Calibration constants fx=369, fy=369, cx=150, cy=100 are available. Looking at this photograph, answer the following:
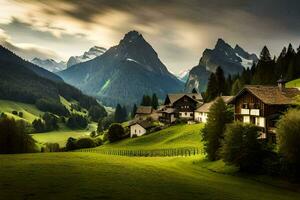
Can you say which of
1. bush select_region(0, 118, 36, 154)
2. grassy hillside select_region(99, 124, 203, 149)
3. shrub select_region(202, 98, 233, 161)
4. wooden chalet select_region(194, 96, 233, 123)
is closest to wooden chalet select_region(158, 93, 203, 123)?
wooden chalet select_region(194, 96, 233, 123)

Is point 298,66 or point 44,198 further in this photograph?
point 298,66

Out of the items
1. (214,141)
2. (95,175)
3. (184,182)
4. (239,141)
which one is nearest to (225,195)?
(184,182)

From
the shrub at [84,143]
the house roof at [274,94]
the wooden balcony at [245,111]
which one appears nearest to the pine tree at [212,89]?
the shrub at [84,143]

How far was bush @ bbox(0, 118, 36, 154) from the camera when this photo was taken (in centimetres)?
8169

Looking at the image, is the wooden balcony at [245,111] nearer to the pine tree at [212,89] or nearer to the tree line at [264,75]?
the tree line at [264,75]

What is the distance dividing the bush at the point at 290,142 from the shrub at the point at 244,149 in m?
5.13

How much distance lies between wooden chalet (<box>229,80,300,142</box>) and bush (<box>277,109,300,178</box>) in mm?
17853

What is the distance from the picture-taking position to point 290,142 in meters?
46.2

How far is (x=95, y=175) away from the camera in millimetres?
36656

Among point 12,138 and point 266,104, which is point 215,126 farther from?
point 12,138

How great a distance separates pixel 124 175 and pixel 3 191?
13487 millimetres

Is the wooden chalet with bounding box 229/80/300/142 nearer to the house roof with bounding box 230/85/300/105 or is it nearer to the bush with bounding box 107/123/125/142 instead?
the house roof with bounding box 230/85/300/105

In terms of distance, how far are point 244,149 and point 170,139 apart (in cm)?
5438

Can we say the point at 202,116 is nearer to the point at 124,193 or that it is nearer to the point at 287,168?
the point at 287,168
